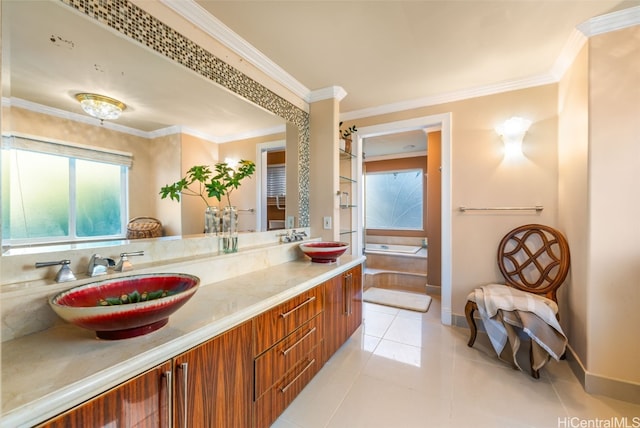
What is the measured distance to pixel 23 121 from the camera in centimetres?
97

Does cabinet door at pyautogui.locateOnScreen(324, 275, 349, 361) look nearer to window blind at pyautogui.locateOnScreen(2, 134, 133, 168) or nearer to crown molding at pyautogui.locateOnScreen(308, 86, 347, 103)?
window blind at pyautogui.locateOnScreen(2, 134, 133, 168)

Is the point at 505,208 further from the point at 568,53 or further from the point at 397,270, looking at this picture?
the point at 397,270

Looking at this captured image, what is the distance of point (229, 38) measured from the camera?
1.77 m

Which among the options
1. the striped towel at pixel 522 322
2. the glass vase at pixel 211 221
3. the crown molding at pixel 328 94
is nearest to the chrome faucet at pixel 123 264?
A: the glass vase at pixel 211 221

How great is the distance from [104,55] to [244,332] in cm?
144

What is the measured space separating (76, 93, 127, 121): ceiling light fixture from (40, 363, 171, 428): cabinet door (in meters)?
1.15

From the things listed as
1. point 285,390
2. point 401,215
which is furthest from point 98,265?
point 401,215

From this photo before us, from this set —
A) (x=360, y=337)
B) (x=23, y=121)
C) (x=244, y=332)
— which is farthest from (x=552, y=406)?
(x=23, y=121)

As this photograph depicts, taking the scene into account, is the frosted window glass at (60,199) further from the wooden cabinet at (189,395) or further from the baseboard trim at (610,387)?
the baseboard trim at (610,387)

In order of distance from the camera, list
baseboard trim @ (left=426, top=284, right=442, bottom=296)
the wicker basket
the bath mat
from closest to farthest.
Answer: the wicker basket < the bath mat < baseboard trim @ (left=426, top=284, right=442, bottom=296)

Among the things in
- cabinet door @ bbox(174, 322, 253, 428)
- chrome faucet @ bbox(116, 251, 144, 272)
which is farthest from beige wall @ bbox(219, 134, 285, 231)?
cabinet door @ bbox(174, 322, 253, 428)

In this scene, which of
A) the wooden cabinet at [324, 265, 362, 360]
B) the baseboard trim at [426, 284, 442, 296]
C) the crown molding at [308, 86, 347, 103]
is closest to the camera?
the wooden cabinet at [324, 265, 362, 360]

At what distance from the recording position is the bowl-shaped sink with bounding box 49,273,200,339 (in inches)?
30.4

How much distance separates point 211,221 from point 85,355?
1.01m
